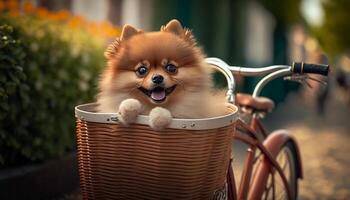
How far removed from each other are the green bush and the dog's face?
1.43 m

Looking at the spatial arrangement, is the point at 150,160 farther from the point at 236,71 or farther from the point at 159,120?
the point at 236,71

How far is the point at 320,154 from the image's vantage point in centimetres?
871

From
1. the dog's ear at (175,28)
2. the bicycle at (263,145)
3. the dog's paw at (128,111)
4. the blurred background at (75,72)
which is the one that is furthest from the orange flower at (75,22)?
the dog's paw at (128,111)

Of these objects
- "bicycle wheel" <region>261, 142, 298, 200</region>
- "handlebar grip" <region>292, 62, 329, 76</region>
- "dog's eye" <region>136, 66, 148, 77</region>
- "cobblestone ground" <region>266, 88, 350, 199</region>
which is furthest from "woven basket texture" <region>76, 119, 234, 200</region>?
"cobblestone ground" <region>266, 88, 350, 199</region>

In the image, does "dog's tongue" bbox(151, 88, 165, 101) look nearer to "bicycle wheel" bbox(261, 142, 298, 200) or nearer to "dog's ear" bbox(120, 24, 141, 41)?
"dog's ear" bbox(120, 24, 141, 41)


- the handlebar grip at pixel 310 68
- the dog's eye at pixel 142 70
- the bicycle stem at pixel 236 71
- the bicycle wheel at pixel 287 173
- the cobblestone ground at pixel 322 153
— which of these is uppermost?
the dog's eye at pixel 142 70

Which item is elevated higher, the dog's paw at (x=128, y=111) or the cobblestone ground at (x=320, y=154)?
the dog's paw at (x=128, y=111)

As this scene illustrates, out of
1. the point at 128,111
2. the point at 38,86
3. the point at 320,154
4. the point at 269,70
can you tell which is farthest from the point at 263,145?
the point at 320,154

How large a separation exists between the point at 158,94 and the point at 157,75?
0.33 feet

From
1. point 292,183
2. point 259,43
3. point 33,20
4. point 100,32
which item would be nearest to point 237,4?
point 259,43

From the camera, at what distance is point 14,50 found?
4.09 metres

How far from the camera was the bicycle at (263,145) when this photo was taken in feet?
10.3

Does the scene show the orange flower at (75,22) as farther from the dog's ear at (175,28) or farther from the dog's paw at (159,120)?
the dog's paw at (159,120)

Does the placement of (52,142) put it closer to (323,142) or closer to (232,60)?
(323,142)
